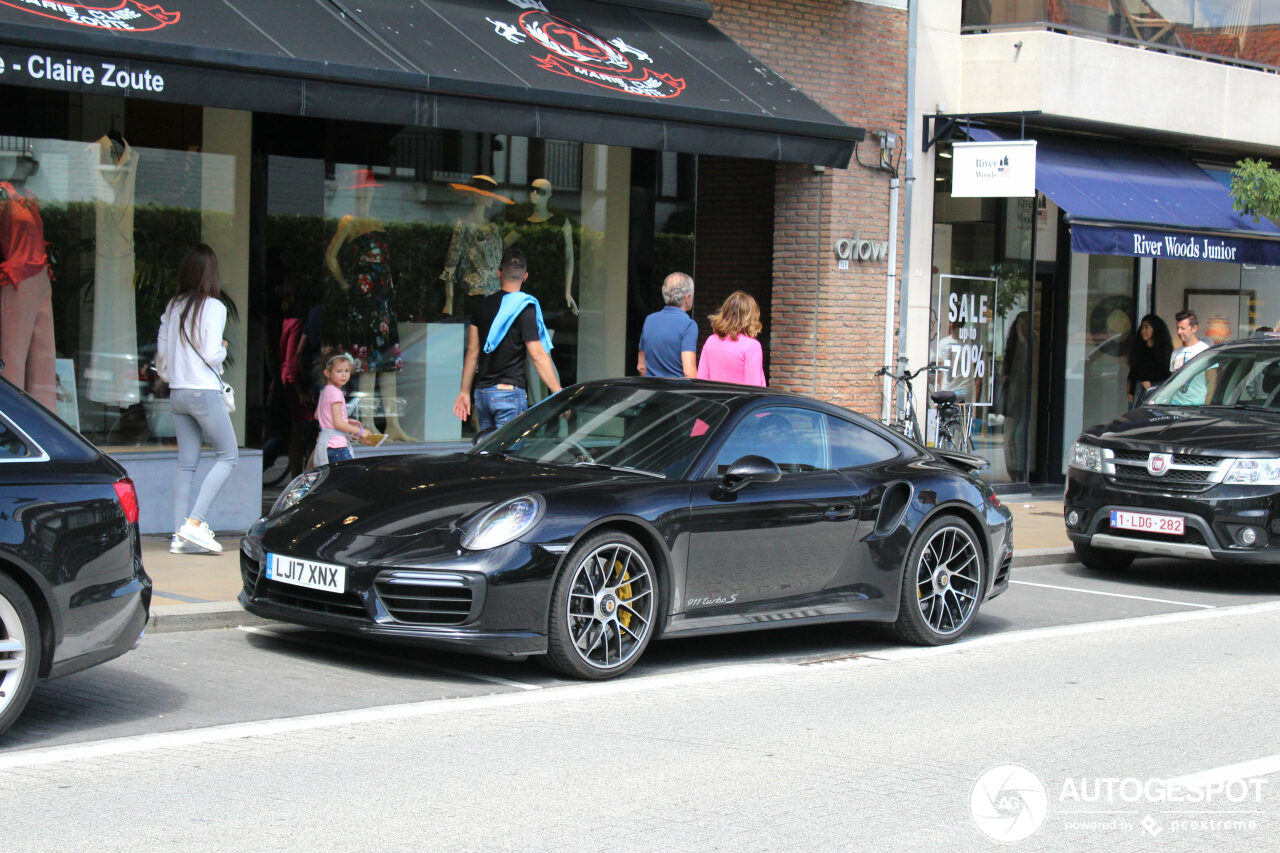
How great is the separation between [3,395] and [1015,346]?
44.5 feet

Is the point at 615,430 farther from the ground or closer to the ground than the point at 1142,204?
closer to the ground

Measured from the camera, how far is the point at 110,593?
19.4ft

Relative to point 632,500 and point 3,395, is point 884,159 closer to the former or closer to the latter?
point 632,500

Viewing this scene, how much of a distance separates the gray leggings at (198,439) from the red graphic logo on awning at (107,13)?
235 cm

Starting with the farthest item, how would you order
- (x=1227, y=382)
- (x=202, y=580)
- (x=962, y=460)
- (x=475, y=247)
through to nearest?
(x=475, y=247)
(x=1227, y=382)
(x=962, y=460)
(x=202, y=580)

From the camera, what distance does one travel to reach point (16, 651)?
5.58 metres

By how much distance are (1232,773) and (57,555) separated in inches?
182

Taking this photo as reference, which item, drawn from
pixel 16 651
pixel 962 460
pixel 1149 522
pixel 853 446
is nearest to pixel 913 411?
pixel 1149 522

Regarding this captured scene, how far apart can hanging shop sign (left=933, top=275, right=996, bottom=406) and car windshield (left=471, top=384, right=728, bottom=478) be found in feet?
28.0

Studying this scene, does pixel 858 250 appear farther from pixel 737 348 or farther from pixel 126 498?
pixel 126 498

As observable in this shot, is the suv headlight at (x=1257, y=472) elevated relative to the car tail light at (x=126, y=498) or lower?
lower

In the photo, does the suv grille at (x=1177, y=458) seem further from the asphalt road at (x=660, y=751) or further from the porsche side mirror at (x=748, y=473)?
the porsche side mirror at (x=748, y=473)

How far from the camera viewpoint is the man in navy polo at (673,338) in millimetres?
11508

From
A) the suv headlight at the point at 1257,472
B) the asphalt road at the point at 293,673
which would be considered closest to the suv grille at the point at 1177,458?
the suv headlight at the point at 1257,472
